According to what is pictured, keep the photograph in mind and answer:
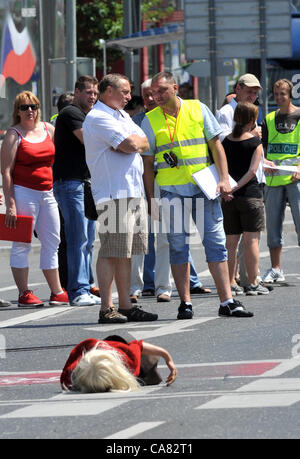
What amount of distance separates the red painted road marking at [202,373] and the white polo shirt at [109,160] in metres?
2.45

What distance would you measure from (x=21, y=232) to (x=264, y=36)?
445 inches

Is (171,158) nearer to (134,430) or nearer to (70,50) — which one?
(134,430)

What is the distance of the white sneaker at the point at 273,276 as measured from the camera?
13.6m

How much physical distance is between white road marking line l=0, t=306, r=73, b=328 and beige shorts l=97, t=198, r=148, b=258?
962 mm

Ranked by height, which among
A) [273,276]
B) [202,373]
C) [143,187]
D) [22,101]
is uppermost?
[22,101]

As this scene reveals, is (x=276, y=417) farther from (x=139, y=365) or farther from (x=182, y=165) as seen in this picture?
(x=182, y=165)

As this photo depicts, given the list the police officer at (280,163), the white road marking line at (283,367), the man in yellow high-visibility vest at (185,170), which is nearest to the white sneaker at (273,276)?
the police officer at (280,163)

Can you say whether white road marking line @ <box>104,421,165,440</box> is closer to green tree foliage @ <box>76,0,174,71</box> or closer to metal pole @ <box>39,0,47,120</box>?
metal pole @ <box>39,0,47,120</box>

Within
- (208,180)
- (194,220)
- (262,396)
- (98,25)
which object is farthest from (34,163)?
(98,25)

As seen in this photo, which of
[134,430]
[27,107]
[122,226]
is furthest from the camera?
[27,107]

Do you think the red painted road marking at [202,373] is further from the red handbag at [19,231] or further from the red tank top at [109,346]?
the red handbag at [19,231]

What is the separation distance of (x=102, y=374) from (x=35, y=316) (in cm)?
402

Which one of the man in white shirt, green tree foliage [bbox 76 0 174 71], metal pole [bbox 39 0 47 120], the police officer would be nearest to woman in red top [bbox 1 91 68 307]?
the man in white shirt

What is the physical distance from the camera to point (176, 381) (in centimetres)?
836
